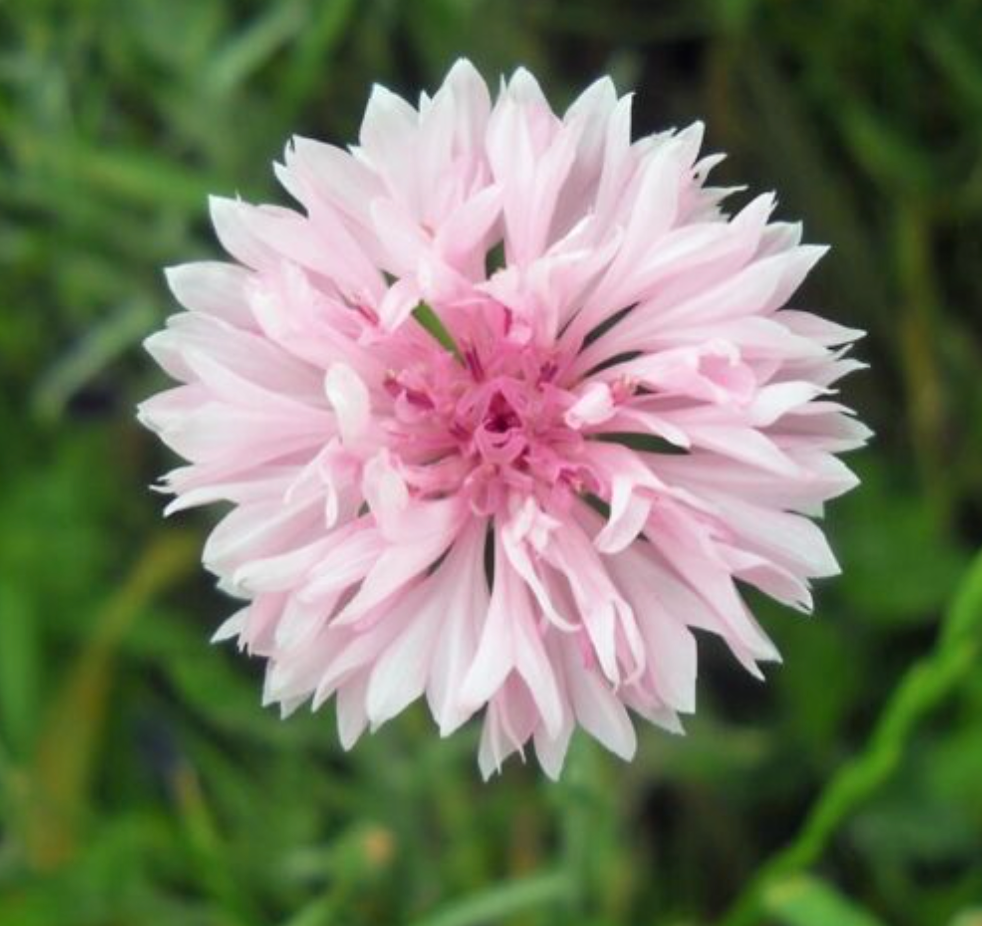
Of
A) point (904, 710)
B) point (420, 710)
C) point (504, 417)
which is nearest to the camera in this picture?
point (504, 417)

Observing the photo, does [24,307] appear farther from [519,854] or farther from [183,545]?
[519,854]

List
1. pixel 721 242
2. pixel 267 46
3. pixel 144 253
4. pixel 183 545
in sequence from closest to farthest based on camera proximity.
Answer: pixel 721 242 < pixel 267 46 < pixel 144 253 < pixel 183 545

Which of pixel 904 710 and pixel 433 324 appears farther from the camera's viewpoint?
pixel 904 710

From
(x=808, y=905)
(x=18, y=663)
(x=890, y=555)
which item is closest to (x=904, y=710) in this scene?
(x=808, y=905)

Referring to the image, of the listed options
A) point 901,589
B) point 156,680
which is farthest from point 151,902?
point 901,589

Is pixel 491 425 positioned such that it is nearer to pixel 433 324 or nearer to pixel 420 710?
pixel 433 324
